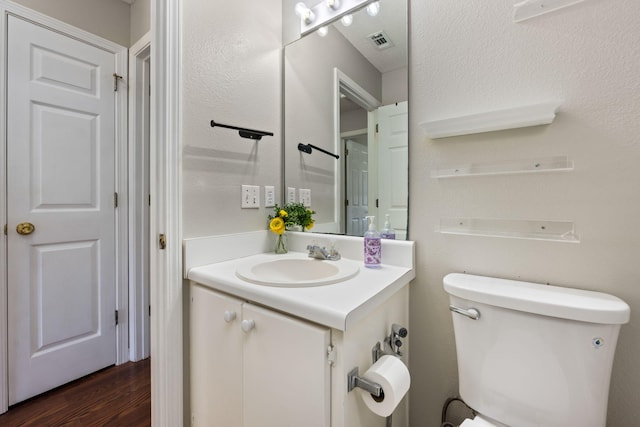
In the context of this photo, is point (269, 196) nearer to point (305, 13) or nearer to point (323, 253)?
point (323, 253)

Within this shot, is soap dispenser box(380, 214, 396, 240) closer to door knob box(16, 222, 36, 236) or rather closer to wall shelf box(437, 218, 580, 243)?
wall shelf box(437, 218, 580, 243)

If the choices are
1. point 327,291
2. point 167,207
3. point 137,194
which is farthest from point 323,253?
point 137,194

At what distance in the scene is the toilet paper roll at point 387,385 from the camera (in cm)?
68

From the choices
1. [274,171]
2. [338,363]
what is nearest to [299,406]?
[338,363]

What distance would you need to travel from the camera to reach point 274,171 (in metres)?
1.49

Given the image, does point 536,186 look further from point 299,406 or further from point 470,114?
point 299,406

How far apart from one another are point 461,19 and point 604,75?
479mm

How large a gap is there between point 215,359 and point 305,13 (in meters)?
1.67

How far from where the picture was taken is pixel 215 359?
0.99 meters

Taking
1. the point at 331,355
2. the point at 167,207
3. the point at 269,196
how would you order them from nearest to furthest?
the point at 331,355 < the point at 167,207 < the point at 269,196

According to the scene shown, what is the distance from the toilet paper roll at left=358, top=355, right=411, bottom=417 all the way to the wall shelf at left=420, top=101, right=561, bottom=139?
0.79 meters

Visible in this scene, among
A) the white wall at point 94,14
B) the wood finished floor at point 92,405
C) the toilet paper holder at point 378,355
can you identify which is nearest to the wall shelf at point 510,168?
the toilet paper holder at point 378,355

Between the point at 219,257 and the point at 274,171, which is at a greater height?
the point at 274,171

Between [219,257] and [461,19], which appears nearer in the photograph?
[461,19]
